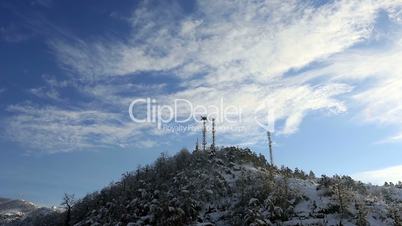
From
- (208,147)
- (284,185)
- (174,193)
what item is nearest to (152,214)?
(174,193)

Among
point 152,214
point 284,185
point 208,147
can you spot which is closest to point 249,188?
point 284,185

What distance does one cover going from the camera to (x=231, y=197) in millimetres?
47406

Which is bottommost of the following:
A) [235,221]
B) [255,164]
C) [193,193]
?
[235,221]

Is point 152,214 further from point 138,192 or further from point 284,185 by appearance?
point 284,185

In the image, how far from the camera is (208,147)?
66.4 m

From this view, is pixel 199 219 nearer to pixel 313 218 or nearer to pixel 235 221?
→ pixel 235 221

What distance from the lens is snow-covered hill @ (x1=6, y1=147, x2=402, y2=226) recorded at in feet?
130

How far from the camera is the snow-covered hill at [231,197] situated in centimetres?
3953

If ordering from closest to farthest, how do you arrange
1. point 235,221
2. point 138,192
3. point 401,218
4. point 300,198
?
point 401,218 → point 235,221 → point 300,198 → point 138,192

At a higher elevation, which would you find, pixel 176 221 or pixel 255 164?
pixel 255 164

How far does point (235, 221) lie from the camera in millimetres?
40500

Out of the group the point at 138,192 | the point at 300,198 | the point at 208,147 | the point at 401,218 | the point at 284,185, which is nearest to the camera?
the point at 401,218

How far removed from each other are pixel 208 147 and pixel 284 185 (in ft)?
69.9

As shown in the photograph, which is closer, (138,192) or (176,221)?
(176,221)
